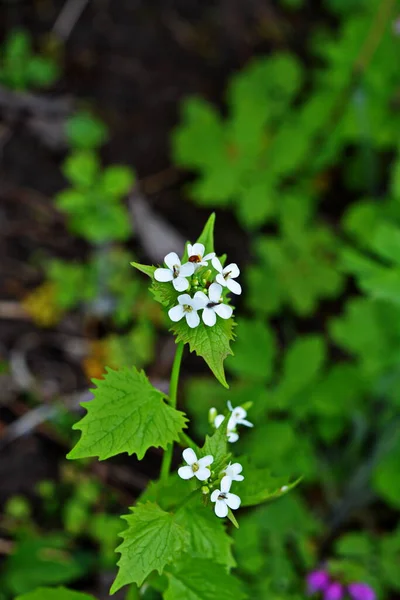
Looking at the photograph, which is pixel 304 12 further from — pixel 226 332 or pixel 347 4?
pixel 226 332

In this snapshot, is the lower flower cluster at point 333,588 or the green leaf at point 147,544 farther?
the lower flower cluster at point 333,588

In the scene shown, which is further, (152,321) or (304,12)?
(304,12)

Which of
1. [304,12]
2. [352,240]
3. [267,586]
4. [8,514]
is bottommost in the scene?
[8,514]

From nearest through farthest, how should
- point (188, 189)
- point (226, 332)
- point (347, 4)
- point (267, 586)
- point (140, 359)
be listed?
point (226, 332), point (267, 586), point (140, 359), point (188, 189), point (347, 4)

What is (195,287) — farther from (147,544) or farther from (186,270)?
(147,544)

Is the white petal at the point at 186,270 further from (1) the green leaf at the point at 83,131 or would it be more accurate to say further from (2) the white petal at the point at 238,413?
(1) the green leaf at the point at 83,131

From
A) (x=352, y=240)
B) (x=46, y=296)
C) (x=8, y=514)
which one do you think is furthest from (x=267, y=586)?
(x=352, y=240)

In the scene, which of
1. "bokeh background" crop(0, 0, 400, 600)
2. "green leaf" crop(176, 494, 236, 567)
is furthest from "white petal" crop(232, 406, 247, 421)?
"bokeh background" crop(0, 0, 400, 600)

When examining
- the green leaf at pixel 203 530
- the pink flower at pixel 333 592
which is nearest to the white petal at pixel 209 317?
the green leaf at pixel 203 530
